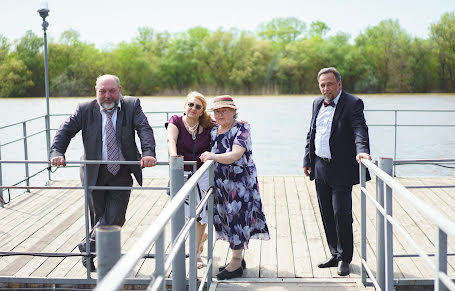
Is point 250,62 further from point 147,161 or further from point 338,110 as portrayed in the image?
point 147,161

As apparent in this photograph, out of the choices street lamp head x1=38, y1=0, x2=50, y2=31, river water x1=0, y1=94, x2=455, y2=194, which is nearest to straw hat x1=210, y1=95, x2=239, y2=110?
street lamp head x1=38, y1=0, x2=50, y2=31

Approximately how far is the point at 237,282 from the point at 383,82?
125ft

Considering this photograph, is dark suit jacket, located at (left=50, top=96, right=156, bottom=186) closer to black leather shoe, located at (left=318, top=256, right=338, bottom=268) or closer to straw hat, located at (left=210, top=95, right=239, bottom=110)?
straw hat, located at (left=210, top=95, right=239, bottom=110)

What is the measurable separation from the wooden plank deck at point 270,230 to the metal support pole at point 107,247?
2578 millimetres

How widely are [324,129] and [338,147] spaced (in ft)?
0.50

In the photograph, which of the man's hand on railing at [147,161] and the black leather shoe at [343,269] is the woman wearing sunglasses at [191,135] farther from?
the black leather shoe at [343,269]

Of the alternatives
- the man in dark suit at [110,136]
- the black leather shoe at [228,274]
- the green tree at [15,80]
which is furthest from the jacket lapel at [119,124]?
the green tree at [15,80]

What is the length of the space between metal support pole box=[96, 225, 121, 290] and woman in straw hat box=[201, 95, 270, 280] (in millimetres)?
2087

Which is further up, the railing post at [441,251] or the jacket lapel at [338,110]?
the jacket lapel at [338,110]

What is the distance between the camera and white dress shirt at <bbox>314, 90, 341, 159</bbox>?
3818mm

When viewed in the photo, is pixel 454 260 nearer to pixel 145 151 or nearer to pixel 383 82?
pixel 145 151

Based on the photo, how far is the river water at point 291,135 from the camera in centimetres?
2127

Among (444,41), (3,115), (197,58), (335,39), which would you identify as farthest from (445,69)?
(3,115)

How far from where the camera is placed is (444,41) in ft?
124
